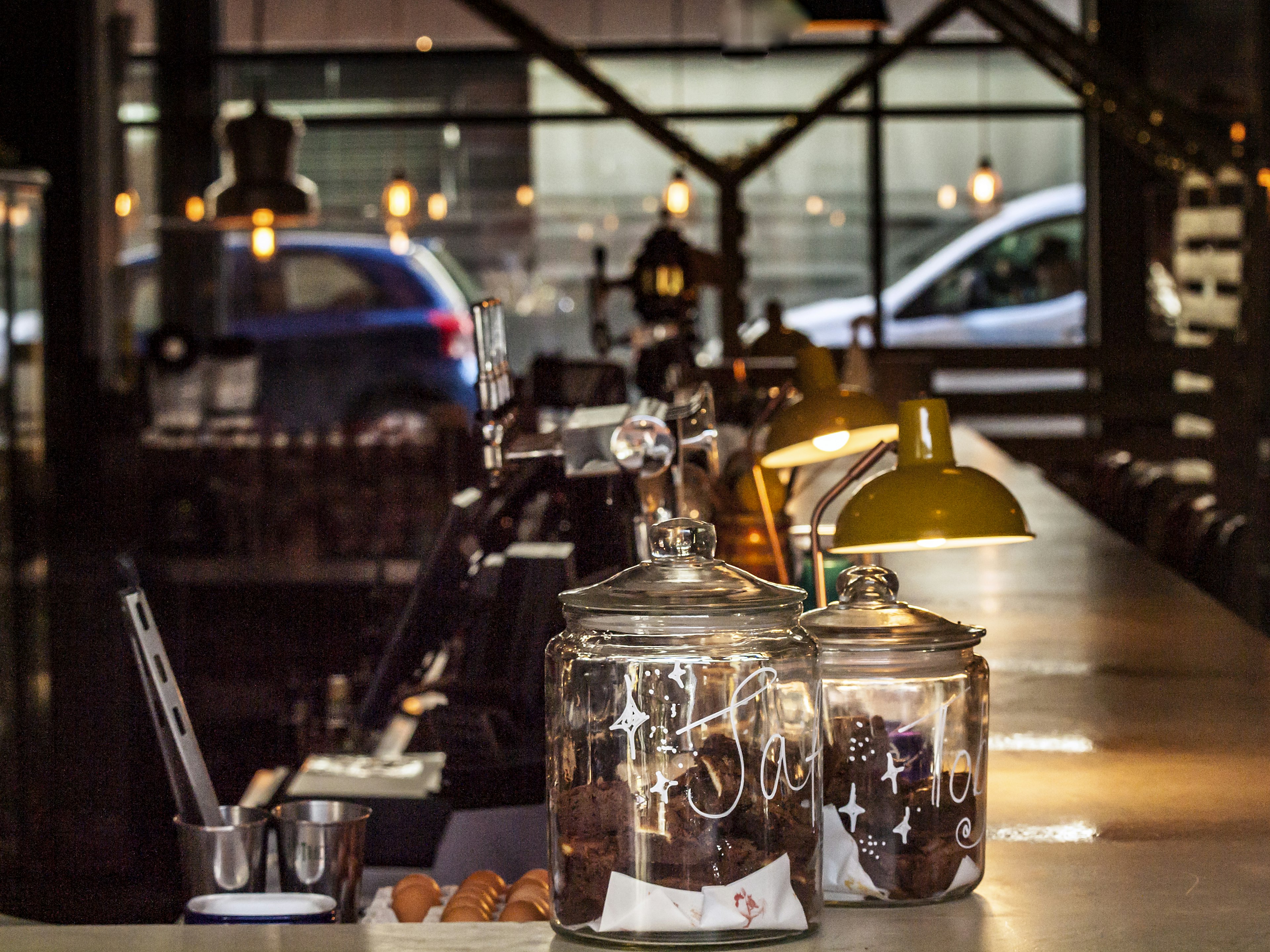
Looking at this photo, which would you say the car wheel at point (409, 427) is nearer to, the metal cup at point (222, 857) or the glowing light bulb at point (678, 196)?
the glowing light bulb at point (678, 196)

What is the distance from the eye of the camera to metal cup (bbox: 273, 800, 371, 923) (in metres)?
1.26

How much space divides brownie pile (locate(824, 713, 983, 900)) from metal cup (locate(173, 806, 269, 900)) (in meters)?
0.44

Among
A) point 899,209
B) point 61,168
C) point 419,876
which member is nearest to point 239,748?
point 419,876

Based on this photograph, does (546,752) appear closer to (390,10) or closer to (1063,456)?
(1063,456)

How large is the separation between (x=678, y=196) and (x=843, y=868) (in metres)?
8.62

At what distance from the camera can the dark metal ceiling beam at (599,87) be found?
23.5 feet

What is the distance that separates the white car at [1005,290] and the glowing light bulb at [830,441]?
9119 millimetres

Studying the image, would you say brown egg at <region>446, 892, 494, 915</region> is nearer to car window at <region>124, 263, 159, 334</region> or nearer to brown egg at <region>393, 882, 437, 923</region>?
brown egg at <region>393, 882, 437, 923</region>

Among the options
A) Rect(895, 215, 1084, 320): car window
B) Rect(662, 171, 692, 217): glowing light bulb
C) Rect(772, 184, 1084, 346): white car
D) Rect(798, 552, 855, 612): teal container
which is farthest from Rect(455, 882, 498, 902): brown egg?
Rect(895, 215, 1084, 320): car window

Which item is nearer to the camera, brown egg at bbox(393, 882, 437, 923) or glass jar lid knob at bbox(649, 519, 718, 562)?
glass jar lid knob at bbox(649, 519, 718, 562)

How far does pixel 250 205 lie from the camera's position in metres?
5.98

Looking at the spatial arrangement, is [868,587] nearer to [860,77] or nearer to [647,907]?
[647,907]

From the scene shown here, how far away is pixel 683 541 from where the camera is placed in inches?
41.3

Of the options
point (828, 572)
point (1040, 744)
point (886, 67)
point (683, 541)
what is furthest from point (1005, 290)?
point (683, 541)
